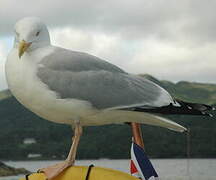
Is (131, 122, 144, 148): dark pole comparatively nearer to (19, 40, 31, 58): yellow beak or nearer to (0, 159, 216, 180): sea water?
(19, 40, 31, 58): yellow beak

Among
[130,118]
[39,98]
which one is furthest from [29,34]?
[130,118]

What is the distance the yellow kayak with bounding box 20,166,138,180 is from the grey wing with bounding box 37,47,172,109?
572 millimetres

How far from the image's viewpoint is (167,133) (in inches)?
4021

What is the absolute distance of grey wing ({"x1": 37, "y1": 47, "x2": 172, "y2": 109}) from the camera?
203 inches

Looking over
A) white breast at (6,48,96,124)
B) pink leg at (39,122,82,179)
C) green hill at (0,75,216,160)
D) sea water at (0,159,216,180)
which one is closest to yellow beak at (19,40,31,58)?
white breast at (6,48,96,124)

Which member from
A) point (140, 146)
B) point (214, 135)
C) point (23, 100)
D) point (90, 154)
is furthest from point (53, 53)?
point (214, 135)

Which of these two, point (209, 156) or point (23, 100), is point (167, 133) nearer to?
point (209, 156)

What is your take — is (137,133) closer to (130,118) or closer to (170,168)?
(130,118)

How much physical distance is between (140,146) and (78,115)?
2.04 ft

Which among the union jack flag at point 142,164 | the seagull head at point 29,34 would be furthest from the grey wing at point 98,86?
the union jack flag at point 142,164

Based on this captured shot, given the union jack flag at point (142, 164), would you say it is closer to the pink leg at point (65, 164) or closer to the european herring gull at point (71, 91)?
the european herring gull at point (71, 91)

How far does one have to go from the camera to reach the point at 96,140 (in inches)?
3782

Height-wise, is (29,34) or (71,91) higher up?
(29,34)

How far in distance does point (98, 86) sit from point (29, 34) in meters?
0.78
